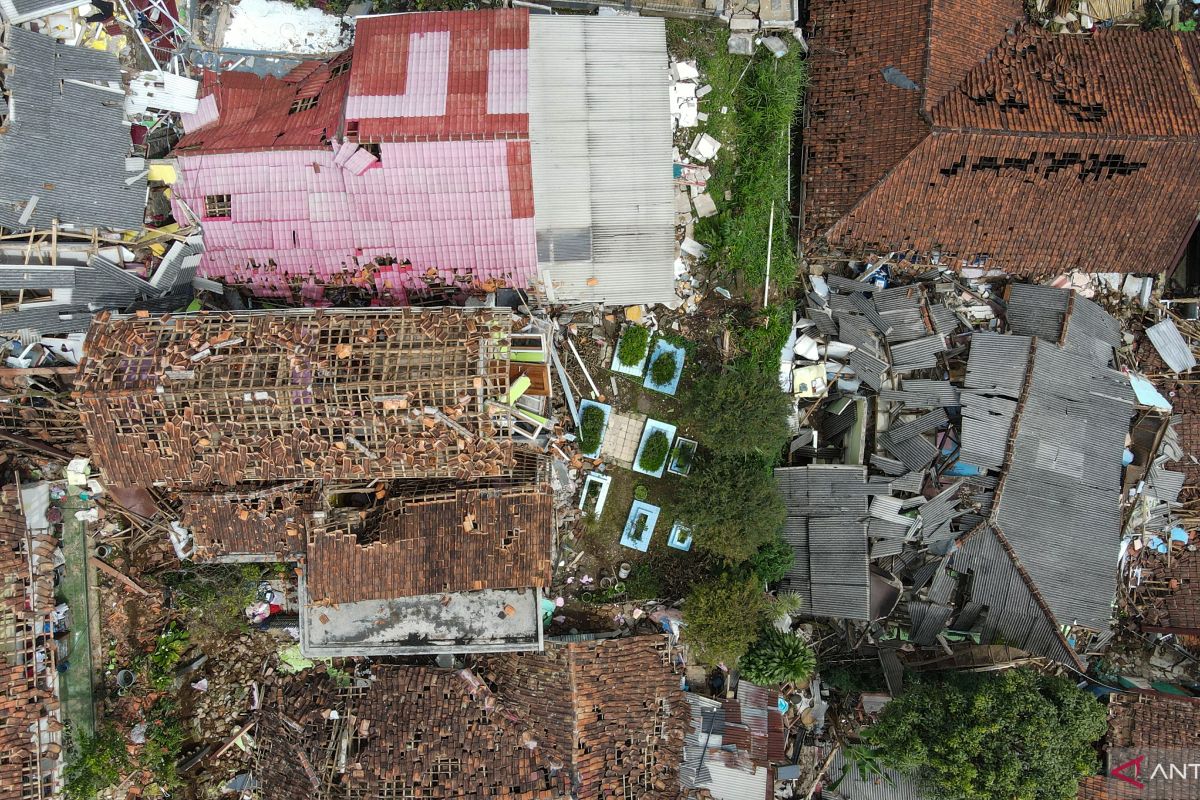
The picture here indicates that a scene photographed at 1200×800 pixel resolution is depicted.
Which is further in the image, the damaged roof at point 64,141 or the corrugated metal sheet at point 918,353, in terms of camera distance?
the corrugated metal sheet at point 918,353

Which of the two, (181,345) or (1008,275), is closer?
(181,345)

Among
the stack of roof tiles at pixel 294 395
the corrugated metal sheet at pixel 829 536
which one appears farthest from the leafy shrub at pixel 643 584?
the stack of roof tiles at pixel 294 395

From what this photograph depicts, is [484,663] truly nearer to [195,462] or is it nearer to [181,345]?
[195,462]

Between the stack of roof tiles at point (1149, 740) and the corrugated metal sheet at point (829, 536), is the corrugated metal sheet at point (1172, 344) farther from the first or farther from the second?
the corrugated metal sheet at point (829, 536)

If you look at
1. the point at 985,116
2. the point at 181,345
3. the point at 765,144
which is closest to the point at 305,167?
the point at 181,345

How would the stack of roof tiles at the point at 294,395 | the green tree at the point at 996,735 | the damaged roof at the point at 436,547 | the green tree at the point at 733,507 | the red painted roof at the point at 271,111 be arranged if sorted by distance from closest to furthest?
the stack of roof tiles at the point at 294,395 → the green tree at the point at 996,735 → the red painted roof at the point at 271,111 → the damaged roof at the point at 436,547 → the green tree at the point at 733,507

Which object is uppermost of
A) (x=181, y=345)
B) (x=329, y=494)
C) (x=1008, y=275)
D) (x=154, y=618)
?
(x=1008, y=275)

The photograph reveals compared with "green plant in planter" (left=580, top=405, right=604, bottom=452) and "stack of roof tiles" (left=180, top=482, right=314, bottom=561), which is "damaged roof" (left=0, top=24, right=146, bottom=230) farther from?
"green plant in planter" (left=580, top=405, right=604, bottom=452)
